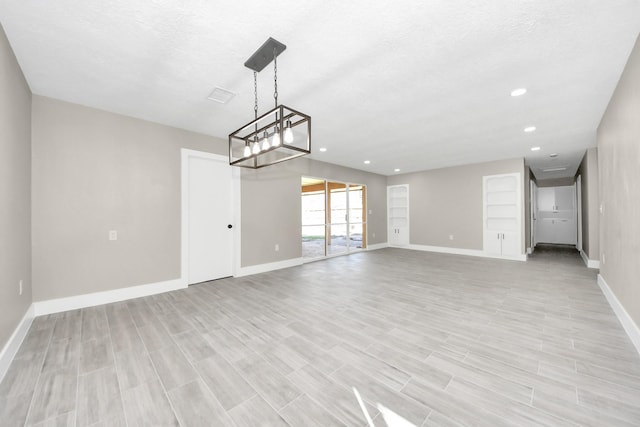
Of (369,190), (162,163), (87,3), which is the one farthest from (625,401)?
(369,190)

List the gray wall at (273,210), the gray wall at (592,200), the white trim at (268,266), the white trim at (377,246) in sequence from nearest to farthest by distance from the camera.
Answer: the white trim at (268,266) → the gray wall at (273,210) → the gray wall at (592,200) → the white trim at (377,246)

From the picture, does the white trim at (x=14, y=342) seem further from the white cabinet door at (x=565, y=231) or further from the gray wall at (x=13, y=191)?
the white cabinet door at (x=565, y=231)

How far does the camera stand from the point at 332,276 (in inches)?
181

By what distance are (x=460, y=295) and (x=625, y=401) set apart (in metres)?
1.97

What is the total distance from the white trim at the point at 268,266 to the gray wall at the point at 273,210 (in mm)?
76

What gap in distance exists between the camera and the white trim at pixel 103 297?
2.86 meters

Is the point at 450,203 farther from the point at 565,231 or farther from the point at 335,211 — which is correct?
the point at 565,231

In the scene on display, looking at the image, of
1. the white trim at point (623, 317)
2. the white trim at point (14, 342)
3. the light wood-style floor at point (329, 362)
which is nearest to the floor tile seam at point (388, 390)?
the light wood-style floor at point (329, 362)

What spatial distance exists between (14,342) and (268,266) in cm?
334

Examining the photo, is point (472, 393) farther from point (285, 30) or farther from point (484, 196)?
point (484, 196)

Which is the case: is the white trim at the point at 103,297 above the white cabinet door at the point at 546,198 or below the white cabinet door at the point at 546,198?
below

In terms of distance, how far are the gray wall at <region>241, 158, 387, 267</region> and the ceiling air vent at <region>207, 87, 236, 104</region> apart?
1787mm

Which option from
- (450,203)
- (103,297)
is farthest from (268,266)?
(450,203)

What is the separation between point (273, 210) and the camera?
17.0 feet
